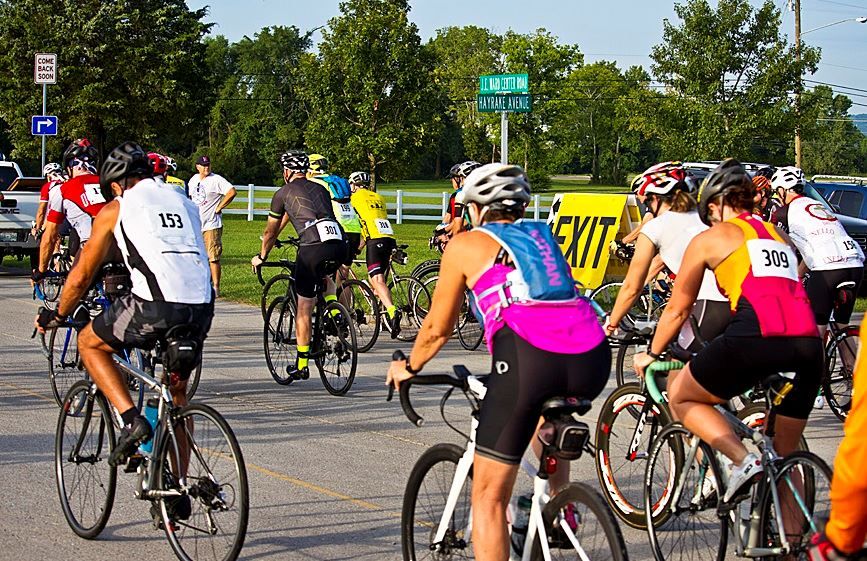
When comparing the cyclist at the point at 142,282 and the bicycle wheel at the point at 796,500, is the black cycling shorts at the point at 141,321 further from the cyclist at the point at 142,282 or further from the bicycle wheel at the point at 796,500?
the bicycle wheel at the point at 796,500

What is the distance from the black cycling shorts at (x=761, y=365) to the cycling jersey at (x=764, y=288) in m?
0.04

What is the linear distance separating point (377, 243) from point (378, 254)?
0.12 m

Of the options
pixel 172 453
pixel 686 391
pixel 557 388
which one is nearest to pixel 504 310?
pixel 557 388

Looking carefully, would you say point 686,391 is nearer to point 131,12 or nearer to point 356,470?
point 356,470

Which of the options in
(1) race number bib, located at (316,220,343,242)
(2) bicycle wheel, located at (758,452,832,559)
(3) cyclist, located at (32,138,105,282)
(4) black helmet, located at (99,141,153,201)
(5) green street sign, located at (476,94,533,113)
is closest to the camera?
(2) bicycle wheel, located at (758,452,832,559)

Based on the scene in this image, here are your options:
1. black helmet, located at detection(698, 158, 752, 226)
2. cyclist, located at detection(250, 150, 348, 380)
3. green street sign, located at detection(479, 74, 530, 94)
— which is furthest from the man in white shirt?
black helmet, located at detection(698, 158, 752, 226)

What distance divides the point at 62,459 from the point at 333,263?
433 centimetres

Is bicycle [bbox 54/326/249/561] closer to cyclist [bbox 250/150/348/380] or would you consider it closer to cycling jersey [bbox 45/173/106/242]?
cyclist [bbox 250/150/348/380]

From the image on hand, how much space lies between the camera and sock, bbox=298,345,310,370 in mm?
10578

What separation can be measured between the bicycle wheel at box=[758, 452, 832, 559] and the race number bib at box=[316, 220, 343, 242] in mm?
6308

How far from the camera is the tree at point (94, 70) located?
46.2m

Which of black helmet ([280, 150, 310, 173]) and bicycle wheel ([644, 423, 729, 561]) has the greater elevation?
black helmet ([280, 150, 310, 173])

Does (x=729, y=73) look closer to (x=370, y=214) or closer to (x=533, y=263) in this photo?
(x=370, y=214)

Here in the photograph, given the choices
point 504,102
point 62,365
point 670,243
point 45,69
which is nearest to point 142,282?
point 670,243
